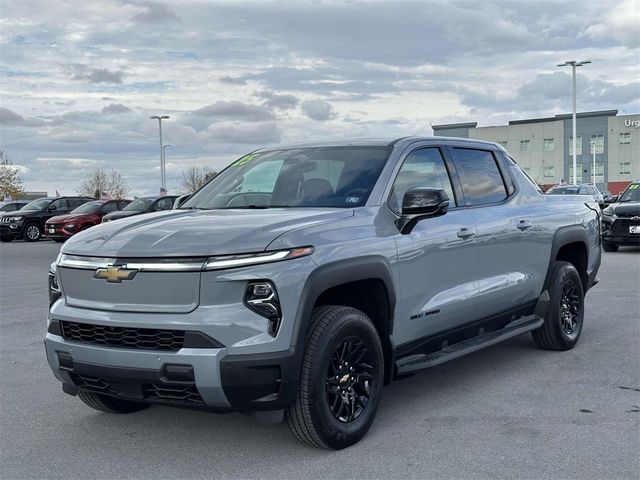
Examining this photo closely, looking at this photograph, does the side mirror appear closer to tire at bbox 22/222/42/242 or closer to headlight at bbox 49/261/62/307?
headlight at bbox 49/261/62/307

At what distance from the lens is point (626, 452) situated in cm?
425

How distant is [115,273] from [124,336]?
0.34 meters

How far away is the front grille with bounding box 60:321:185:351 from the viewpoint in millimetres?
3932

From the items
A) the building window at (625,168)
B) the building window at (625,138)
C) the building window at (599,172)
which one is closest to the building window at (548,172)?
the building window at (599,172)

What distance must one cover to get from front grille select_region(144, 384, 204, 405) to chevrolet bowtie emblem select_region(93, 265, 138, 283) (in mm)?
587

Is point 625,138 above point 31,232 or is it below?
above

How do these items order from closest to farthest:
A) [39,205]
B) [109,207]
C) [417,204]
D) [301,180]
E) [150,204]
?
[417,204] → [301,180] → [150,204] → [109,207] → [39,205]

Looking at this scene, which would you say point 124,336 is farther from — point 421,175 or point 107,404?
point 421,175

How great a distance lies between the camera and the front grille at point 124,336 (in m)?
3.93

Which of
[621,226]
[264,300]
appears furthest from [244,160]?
[621,226]

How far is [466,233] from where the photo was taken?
5.42m

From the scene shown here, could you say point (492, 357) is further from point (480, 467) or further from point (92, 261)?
point (92, 261)

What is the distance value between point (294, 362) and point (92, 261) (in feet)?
4.19

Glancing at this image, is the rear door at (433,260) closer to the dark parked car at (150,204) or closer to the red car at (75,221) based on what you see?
the dark parked car at (150,204)
